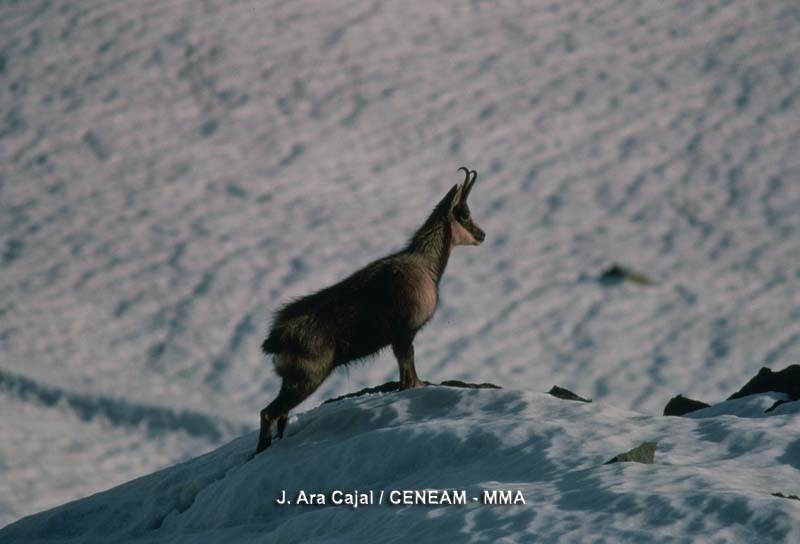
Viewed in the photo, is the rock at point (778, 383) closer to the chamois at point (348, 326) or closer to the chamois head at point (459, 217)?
the chamois head at point (459, 217)

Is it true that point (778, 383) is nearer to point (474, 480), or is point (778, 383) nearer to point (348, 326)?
point (348, 326)

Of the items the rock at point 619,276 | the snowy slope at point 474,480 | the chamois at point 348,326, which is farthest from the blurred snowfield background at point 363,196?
the chamois at point 348,326

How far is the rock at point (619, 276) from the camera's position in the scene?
17141 mm

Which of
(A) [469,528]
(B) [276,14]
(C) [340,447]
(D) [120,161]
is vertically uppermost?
(B) [276,14]

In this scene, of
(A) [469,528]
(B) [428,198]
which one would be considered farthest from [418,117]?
(A) [469,528]

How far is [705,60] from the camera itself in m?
21.2

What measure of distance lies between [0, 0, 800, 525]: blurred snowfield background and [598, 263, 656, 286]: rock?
12 cm

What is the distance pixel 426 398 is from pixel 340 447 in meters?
0.78

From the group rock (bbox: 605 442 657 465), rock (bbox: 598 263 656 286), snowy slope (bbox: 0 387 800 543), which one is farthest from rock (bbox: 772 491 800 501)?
rock (bbox: 598 263 656 286)

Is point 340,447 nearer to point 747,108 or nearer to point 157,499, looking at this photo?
point 157,499

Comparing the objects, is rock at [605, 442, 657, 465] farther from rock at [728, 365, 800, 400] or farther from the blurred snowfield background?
the blurred snowfield background

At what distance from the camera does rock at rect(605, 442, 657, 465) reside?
23.7 ft

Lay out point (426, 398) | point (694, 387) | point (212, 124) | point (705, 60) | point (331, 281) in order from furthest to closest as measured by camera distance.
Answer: point (705, 60), point (212, 124), point (331, 281), point (694, 387), point (426, 398)

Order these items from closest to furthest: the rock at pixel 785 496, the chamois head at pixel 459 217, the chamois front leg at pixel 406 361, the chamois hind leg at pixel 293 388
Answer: the rock at pixel 785 496 → the chamois hind leg at pixel 293 388 → the chamois front leg at pixel 406 361 → the chamois head at pixel 459 217
